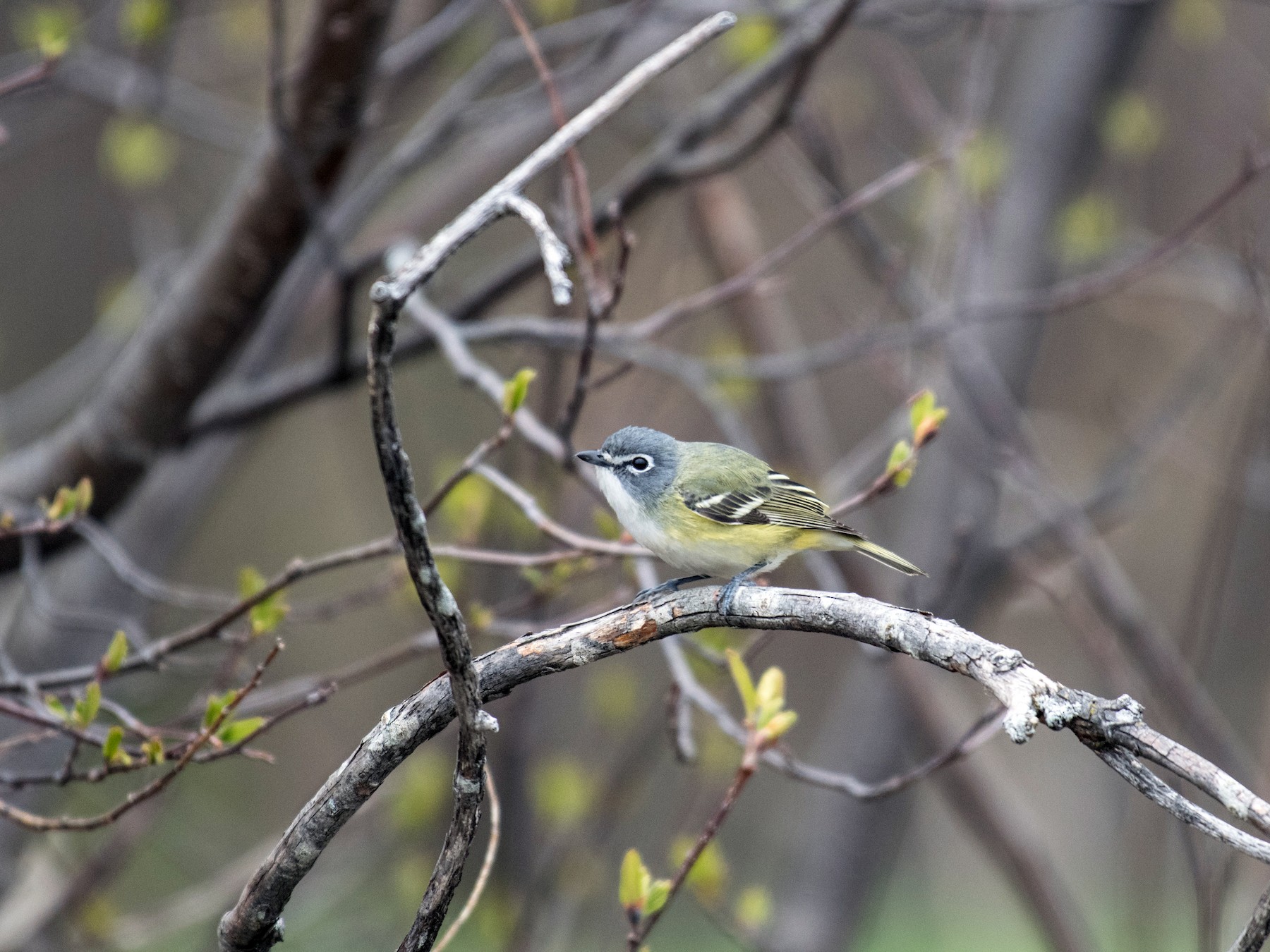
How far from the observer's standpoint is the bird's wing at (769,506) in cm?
327

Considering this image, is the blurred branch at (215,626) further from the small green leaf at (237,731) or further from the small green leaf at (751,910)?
the small green leaf at (751,910)

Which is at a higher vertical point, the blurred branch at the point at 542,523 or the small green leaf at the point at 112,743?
the blurred branch at the point at 542,523

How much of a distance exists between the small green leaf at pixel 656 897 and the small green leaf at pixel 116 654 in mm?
1357

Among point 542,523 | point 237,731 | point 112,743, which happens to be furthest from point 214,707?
point 542,523

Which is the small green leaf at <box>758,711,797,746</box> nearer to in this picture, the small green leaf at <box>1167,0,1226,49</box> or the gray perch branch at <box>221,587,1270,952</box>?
the gray perch branch at <box>221,587,1270,952</box>

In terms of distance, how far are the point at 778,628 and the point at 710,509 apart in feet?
4.45

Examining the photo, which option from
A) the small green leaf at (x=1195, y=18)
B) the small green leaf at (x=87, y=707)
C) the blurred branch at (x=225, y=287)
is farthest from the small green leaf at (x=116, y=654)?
the small green leaf at (x=1195, y=18)

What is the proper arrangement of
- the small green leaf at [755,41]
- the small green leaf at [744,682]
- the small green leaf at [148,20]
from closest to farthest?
1. the small green leaf at [744,682]
2. the small green leaf at [148,20]
3. the small green leaf at [755,41]

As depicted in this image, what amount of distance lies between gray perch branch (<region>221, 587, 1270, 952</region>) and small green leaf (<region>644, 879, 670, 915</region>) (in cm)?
47

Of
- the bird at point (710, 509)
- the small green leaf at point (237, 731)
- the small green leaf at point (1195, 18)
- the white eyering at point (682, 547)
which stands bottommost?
Answer: the small green leaf at point (237, 731)

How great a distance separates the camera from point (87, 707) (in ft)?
7.81

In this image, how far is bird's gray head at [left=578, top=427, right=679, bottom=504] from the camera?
3.32 m

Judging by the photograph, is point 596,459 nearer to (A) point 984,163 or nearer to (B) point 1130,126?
(A) point 984,163

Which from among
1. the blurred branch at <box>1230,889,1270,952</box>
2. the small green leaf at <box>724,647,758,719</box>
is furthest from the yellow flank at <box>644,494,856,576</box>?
the blurred branch at <box>1230,889,1270,952</box>
